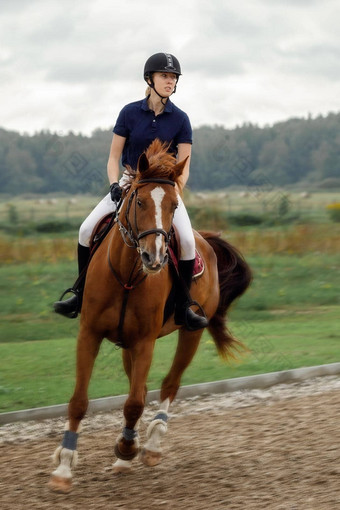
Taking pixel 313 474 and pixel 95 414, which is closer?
pixel 313 474

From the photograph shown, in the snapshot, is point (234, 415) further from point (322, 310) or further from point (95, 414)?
point (322, 310)

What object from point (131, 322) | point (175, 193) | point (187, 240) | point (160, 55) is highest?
point (160, 55)

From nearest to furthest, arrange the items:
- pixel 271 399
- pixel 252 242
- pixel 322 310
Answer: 1. pixel 271 399
2. pixel 322 310
3. pixel 252 242

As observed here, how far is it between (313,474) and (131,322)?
5.36 feet

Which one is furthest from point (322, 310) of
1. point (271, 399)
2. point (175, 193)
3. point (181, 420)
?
point (175, 193)

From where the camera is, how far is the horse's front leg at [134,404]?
5.25 metres

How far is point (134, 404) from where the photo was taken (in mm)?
5336

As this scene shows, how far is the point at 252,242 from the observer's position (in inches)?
786

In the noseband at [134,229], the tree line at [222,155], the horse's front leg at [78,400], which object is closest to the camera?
the noseband at [134,229]

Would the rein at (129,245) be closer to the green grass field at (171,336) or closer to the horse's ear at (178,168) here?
the horse's ear at (178,168)

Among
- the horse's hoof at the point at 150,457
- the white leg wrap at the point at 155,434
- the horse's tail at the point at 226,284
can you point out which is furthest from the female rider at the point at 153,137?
the horse's tail at the point at 226,284

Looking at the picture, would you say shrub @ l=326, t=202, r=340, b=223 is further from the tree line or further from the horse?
the horse

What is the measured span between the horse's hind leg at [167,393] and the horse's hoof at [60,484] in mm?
801

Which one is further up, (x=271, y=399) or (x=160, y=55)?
(x=160, y=55)
